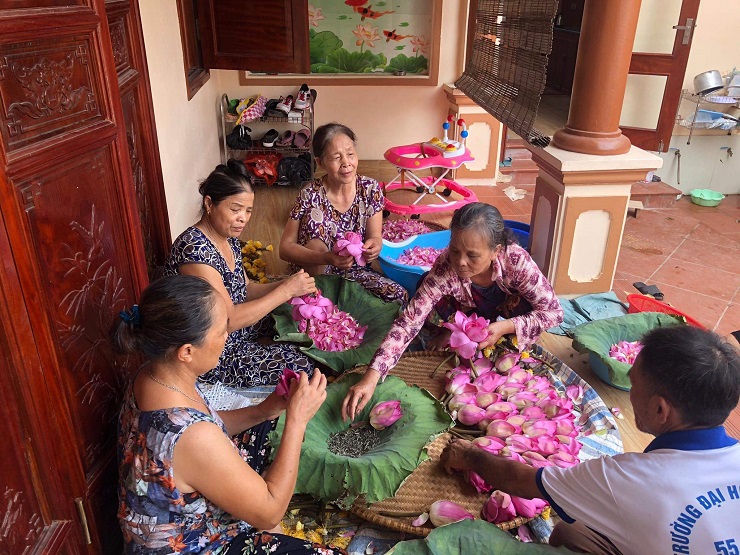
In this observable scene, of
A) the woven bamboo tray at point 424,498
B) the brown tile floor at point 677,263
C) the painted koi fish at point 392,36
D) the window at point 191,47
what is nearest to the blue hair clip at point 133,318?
the woven bamboo tray at point 424,498

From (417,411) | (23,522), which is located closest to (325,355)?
(417,411)

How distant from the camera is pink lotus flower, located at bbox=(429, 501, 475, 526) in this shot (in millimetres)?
1633

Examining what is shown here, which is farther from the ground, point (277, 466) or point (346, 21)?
point (346, 21)

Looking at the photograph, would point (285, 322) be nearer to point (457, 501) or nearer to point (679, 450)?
point (457, 501)

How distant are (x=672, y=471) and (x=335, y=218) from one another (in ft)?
6.54

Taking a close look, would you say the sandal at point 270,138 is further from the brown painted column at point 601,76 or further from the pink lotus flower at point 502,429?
the pink lotus flower at point 502,429

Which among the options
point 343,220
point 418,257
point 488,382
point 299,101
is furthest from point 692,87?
point 488,382

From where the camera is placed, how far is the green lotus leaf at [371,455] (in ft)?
5.49

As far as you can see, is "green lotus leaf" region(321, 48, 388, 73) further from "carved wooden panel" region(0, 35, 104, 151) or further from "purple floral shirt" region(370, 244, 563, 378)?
"carved wooden panel" region(0, 35, 104, 151)

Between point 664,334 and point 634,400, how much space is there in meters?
0.17

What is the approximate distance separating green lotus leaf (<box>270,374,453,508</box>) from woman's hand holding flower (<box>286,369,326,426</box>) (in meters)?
0.31

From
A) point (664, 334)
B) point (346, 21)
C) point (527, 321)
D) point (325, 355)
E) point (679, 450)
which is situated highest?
point (346, 21)

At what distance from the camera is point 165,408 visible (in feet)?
4.13

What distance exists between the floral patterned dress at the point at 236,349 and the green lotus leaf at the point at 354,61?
3.67 metres
